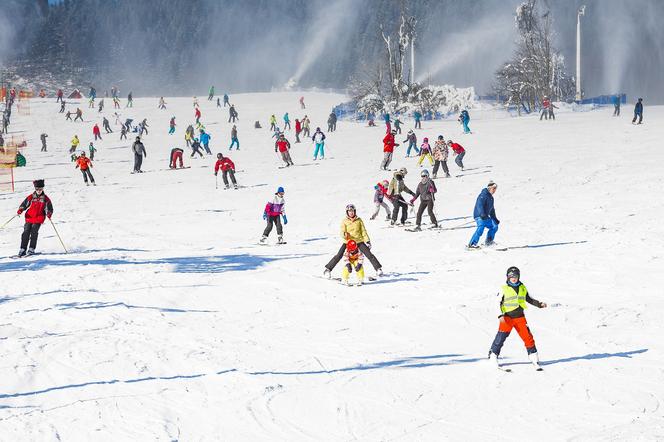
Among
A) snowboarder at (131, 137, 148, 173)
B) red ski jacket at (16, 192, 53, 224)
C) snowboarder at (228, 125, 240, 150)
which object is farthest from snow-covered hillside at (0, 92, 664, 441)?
snowboarder at (228, 125, 240, 150)

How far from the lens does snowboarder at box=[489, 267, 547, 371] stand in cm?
830

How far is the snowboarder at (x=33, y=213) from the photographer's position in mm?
15312

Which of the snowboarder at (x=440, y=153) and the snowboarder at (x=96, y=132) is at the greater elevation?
the snowboarder at (x=96, y=132)

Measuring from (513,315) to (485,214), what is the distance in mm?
6374

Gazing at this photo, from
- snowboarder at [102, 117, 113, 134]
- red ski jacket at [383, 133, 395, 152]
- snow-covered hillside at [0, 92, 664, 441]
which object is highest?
snowboarder at [102, 117, 113, 134]

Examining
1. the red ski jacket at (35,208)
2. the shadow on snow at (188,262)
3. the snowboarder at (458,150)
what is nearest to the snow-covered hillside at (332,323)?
the shadow on snow at (188,262)

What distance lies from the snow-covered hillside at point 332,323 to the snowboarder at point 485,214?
0.53 meters

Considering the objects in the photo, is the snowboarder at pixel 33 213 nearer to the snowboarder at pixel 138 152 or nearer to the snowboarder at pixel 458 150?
the snowboarder at pixel 458 150

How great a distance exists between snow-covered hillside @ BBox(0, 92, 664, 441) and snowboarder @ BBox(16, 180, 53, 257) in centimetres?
41

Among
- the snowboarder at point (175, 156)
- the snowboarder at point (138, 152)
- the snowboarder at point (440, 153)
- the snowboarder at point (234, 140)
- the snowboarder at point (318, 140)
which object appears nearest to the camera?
the snowboarder at point (440, 153)

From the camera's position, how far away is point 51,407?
23.5 ft

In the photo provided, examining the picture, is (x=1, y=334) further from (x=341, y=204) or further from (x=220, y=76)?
(x=220, y=76)

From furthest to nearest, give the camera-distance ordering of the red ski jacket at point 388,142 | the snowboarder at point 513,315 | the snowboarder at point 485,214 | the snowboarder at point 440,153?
the red ski jacket at point 388,142
the snowboarder at point 440,153
the snowboarder at point 485,214
the snowboarder at point 513,315

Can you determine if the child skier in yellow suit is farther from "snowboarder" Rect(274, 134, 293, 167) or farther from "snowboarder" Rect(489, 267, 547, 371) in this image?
"snowboarder" Rect(274, 134, 293, 167)
